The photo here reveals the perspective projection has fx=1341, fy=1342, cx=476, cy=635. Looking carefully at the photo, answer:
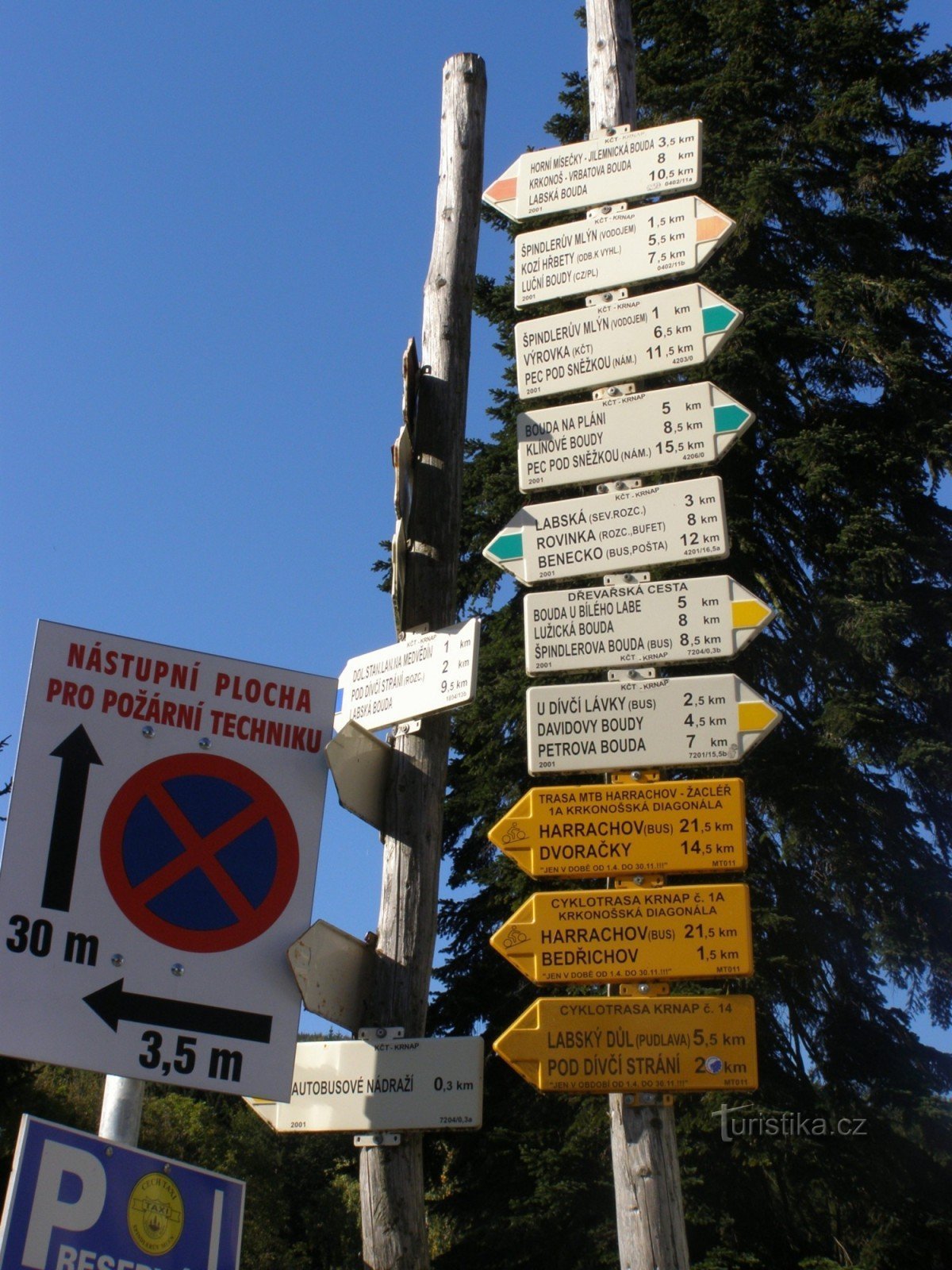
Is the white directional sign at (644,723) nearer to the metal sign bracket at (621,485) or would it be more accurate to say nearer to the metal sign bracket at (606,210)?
the metal sign bracket at (621,485)

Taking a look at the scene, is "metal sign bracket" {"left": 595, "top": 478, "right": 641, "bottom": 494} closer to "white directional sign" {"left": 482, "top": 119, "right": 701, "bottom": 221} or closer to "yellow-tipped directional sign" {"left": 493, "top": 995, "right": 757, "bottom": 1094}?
"white directional sign" {"left": 482, "top": 119, "right": 701, "bottom": 221}

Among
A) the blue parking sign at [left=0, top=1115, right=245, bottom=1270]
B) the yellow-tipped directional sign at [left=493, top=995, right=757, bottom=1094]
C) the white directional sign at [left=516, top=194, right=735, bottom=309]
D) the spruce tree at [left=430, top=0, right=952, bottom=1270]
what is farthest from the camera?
the spruce tree at [left=430, top=0, right=952, bottom=1270]

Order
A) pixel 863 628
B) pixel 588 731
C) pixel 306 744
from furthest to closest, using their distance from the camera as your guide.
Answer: pixel 863 628
pixel 588 731
pixel 306 744

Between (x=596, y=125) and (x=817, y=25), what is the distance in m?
10.4

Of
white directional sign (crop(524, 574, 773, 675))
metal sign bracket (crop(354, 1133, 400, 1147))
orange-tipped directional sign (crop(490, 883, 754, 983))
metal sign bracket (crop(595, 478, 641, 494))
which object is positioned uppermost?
metal sign bracket (crop(595, 478, 641, 494))

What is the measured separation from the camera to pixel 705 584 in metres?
4.85

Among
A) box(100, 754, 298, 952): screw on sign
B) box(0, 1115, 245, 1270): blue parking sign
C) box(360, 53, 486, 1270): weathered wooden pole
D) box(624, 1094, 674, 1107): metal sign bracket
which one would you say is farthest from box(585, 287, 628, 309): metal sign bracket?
box(0, 1115, 245, 1270): blue parking sign

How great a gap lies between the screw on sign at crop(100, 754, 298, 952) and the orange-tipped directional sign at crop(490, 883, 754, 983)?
133cm

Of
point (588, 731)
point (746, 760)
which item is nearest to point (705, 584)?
point (588, 731)

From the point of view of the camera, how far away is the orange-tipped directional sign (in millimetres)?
4363

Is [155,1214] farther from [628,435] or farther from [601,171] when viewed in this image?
[601,171]

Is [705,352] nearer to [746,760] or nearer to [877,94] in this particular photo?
[746,760]

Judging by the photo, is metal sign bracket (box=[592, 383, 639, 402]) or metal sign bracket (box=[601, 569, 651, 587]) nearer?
metal sign bracket (box=[601, 569, 651, 587])

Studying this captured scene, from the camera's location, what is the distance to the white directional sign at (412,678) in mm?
4598
